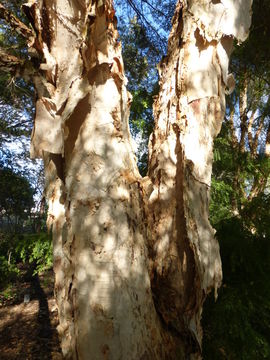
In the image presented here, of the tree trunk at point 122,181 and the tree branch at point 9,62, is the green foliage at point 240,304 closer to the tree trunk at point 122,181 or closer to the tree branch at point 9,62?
the tree trunk at point 122,181

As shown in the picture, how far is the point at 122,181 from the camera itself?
1235 millimetres

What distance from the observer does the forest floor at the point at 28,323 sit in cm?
453

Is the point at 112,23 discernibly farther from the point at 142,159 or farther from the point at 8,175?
the point at 8,175

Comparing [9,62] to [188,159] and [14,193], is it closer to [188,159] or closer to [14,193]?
[188,159]

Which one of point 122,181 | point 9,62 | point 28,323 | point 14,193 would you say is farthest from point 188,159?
point 14,193

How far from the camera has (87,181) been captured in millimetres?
1206

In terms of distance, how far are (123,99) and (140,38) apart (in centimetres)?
365

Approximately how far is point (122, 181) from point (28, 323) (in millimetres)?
5628

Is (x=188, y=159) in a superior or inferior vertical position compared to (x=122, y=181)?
superior

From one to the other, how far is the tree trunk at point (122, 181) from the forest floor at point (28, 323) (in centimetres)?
389

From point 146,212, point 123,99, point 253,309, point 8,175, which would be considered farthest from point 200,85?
point 8,175

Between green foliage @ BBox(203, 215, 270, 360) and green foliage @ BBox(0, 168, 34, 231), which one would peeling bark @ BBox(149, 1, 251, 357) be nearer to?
green foliage @ BBox(203, 215, 270, 360)

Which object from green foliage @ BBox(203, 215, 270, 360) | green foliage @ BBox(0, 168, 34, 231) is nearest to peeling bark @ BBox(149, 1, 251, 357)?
green foliage @ BBox(203, 215, 270, 360)

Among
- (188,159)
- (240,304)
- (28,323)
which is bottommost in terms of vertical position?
(28,323)
